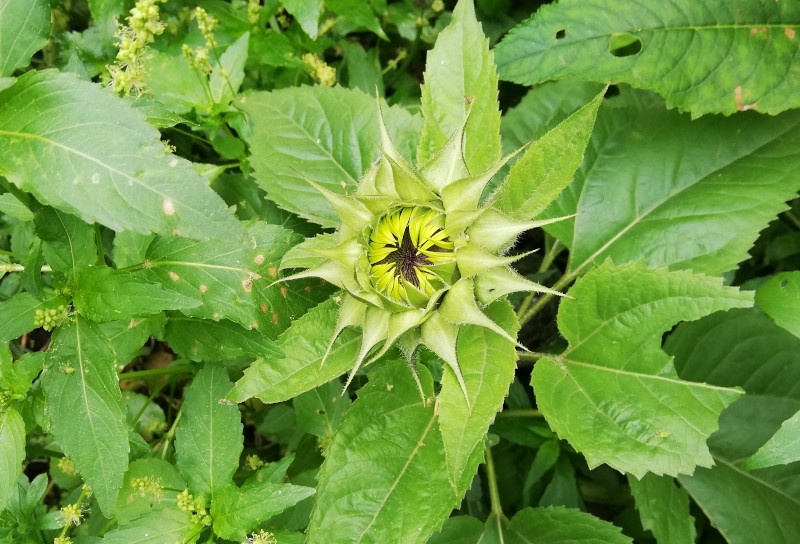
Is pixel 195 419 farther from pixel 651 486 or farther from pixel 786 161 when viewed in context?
pixel 786 161

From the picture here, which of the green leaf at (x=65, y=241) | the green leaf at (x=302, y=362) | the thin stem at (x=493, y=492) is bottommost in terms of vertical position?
the thin stem at (x=493, y=492)

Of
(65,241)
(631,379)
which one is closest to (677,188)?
(631,379)

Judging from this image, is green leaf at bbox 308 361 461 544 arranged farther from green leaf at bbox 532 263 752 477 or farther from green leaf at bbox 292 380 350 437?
green leaf at bbox 292 380 350 437

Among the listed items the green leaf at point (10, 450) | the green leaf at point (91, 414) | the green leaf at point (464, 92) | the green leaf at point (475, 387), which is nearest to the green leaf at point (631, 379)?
the green leaf at point (475, 387)

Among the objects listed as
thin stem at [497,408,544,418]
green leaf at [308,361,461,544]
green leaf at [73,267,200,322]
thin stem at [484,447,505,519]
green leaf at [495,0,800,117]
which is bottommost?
thin stem at [484,447,505,519]

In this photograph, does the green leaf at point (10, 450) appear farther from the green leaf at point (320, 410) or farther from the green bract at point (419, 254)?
the green bract at point (419, 254)

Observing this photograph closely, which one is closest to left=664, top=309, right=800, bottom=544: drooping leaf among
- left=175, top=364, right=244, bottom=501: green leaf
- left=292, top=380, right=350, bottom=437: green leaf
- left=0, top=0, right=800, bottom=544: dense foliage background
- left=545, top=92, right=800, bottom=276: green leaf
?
left=0, top=0, right=800, bottom=544: dense foliage background
